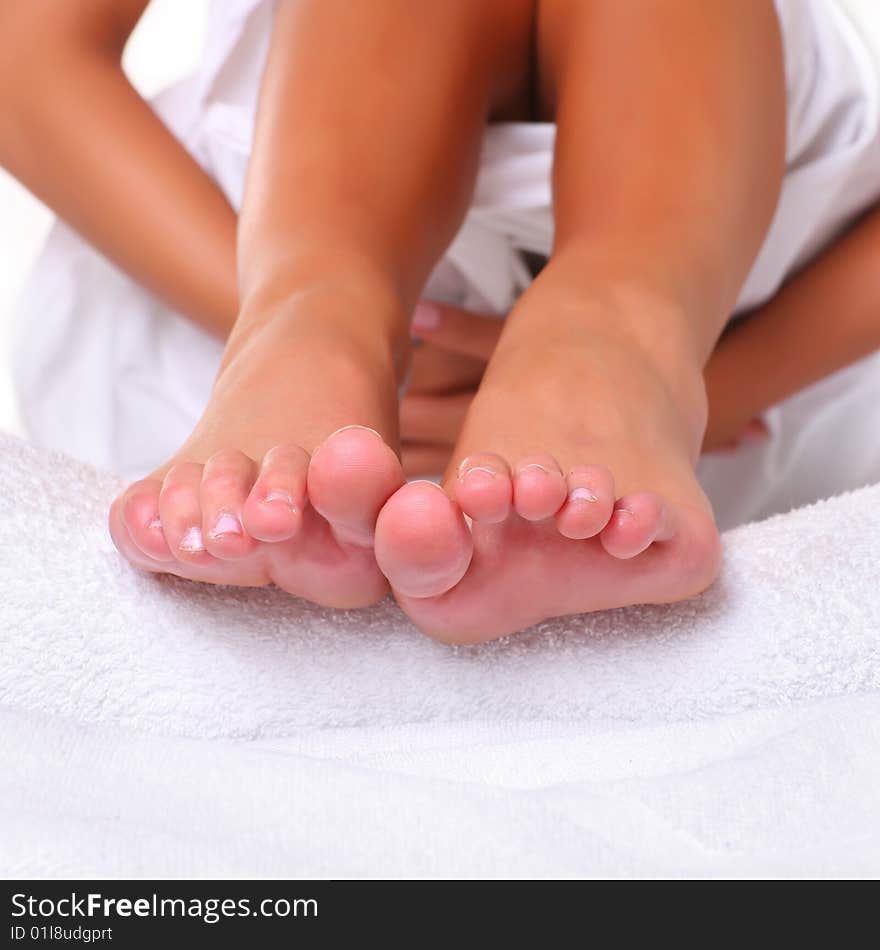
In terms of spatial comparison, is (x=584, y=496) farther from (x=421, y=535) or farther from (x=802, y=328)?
(x=802, y=328)

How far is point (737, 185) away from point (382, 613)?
348 mm

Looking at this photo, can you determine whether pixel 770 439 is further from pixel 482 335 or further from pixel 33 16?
pixel 33 16

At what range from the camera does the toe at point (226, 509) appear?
0.54 metres

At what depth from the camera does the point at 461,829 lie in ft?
1.51

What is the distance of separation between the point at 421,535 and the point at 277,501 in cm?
6

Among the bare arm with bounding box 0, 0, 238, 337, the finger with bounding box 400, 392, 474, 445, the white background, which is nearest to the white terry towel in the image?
the bare arm with bounding box 0, 0, 238, 337

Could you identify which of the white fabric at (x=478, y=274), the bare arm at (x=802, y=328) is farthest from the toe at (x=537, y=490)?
the bare arm at (x=802, y=328)

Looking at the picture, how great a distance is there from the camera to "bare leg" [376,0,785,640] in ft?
1.78

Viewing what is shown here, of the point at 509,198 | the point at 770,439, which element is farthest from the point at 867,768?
the point at 770,439

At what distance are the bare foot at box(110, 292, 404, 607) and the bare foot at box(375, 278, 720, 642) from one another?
2cm

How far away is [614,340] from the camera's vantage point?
68 cm

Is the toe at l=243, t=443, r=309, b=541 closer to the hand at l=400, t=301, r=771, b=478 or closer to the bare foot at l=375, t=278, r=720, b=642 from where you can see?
the bare foot at l=375, t=278, r=720, b=642

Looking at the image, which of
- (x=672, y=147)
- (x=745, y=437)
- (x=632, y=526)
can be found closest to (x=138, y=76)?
(x=745, y=437)

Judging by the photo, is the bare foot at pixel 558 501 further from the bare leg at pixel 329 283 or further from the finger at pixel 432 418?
the finger at pixel 432 418
